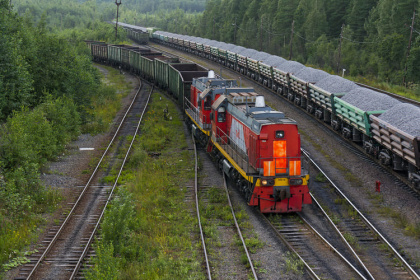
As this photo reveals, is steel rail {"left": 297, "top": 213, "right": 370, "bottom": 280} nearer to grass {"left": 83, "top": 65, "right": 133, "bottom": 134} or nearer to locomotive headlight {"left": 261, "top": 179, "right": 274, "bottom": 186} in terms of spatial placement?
locomotive headlight {"left": 261, "top": 179, "right": 274, "bottom": 186}

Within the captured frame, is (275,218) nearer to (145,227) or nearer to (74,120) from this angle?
(145,227)

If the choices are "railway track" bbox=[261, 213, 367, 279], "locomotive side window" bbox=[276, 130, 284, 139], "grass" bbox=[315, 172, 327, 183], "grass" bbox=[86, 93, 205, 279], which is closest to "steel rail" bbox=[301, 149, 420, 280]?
"grass" bbox=[315, 172, 327, 183]

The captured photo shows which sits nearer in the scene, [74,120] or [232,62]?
[74,120]

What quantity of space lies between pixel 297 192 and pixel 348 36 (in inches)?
2410

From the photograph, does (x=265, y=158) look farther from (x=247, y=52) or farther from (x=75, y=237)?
(x=247, y=52)

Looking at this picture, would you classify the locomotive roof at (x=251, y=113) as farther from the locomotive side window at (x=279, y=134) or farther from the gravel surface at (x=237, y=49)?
the gravel surface at (x=237, y=49)

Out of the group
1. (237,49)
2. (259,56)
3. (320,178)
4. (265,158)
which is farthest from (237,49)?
(265,158)

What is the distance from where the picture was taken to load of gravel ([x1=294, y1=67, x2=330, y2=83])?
3422 cm

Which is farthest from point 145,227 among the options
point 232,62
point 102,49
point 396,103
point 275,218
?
point 102,49

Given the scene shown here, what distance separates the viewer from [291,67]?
4009 centimetres

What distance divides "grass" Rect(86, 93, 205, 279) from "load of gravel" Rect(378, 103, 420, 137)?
31.1 feet

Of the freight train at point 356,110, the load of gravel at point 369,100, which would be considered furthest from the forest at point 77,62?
the load of gravel at point 369,100

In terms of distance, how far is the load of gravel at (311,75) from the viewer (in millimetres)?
34219

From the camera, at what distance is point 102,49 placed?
70625 mm
